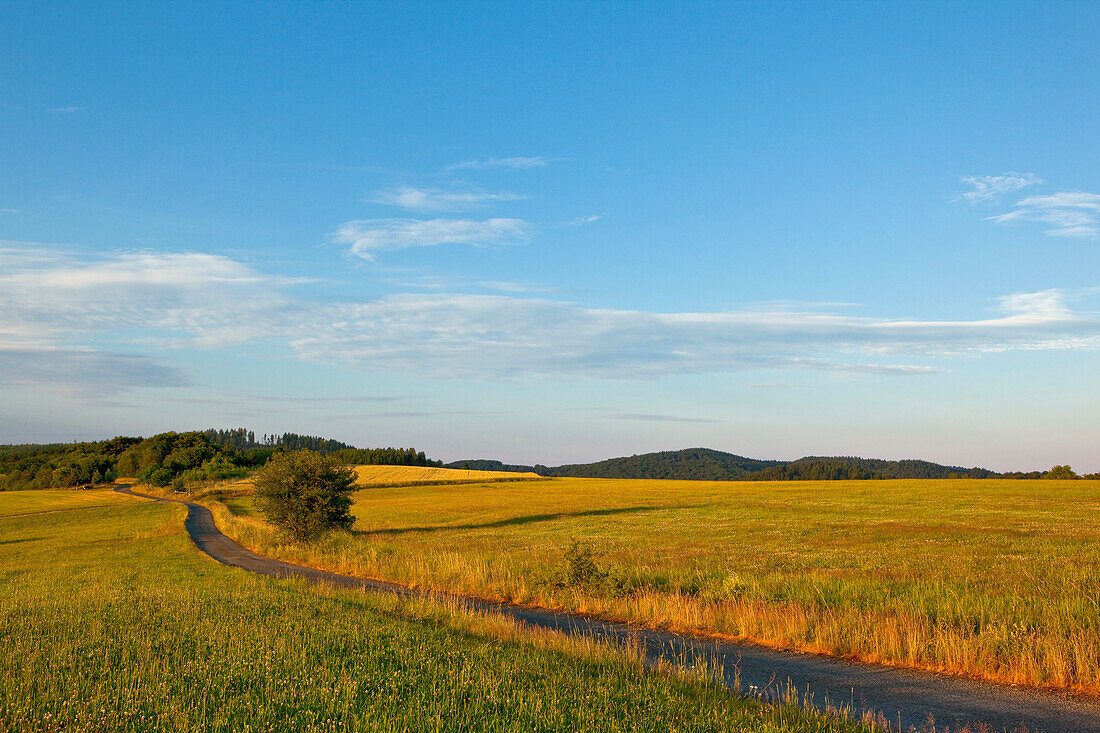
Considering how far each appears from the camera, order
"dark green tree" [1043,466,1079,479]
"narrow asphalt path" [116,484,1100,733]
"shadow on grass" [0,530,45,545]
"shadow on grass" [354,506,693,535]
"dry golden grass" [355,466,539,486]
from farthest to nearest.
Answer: "dry golden grass" [355,466,539,486]
"dark green tree" [1043,466,1079,479]
"shadow on grass" [0,530,45,545]
"shadow on grass" [354,506,693,535]
"narrow asphalt path" [116,484,1100,733]

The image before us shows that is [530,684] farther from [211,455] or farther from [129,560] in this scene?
[211,455]

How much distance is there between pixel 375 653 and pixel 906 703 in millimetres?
7735

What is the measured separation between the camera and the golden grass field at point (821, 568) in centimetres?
1214

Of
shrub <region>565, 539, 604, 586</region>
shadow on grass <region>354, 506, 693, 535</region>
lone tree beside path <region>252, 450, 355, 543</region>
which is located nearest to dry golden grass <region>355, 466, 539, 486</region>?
shadow on grass <region>354, 506, 693, 535</region>

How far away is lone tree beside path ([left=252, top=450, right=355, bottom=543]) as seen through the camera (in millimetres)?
40250

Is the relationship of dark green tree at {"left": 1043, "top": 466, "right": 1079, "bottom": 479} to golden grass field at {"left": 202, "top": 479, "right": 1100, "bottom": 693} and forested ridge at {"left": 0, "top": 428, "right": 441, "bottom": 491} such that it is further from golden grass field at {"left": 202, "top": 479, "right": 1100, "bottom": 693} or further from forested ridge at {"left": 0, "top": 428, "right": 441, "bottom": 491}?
forested ridge at {"left": 0, "top": 428, "right": 441, "bottom": 491}

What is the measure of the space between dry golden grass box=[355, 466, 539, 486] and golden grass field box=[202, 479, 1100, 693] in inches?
2453

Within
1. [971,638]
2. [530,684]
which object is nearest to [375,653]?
[530,684]

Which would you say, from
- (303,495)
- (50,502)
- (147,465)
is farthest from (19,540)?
(147,465)

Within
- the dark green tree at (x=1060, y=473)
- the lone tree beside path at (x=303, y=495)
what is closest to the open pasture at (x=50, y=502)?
the lone tree beside path at (x=303, y=495)

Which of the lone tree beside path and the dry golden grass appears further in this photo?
the dry golden grass

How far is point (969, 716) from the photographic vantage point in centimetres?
924

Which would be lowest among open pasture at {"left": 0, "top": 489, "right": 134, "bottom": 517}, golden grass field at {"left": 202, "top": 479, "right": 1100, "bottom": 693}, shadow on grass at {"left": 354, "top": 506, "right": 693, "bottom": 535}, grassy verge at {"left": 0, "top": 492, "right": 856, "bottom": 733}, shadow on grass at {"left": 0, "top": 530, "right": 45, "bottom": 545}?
open pasture at {"left": 0, "top": 489, "right": 134, "bottom": 517}

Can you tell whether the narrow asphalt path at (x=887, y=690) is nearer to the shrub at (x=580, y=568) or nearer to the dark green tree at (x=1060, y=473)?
the shrub at (x=580, y=568)
